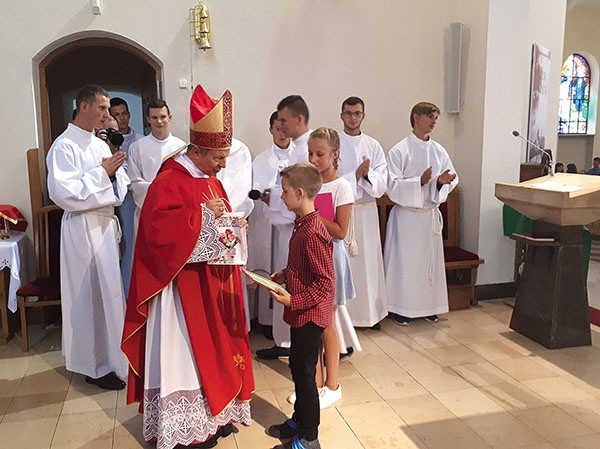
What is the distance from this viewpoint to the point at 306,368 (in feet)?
8.03

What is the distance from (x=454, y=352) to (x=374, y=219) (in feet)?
3.76

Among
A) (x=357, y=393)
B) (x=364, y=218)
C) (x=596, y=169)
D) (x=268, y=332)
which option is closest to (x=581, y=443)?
(x=357, y=393)

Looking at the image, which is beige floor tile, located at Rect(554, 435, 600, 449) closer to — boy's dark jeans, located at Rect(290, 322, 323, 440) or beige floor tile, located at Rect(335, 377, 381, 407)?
beige floor tile, located at Rect(335, 377, 381, 407)

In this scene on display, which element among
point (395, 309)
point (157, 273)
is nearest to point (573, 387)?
point (395, 309)

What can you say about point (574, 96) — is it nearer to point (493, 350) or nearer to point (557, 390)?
point (493, 350)

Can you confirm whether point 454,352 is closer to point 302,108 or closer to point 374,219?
point 374,219

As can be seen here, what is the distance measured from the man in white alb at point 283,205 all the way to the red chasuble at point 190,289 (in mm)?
985

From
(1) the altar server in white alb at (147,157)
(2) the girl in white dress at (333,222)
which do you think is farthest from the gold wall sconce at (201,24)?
(2) the girl in white dress at (333,222)

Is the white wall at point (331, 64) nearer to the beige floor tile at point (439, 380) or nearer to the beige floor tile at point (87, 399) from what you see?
the beige floor tile at point (87, 399)

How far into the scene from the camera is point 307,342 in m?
2.45

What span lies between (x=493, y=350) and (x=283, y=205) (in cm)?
183

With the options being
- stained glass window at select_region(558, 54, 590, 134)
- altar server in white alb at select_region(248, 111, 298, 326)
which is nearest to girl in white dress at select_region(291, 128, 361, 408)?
altar server in white alb at select_region(248, 111, 298, 326)

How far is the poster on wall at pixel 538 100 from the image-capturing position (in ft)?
19.2

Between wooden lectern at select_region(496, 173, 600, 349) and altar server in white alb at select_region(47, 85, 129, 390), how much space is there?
269 cm
